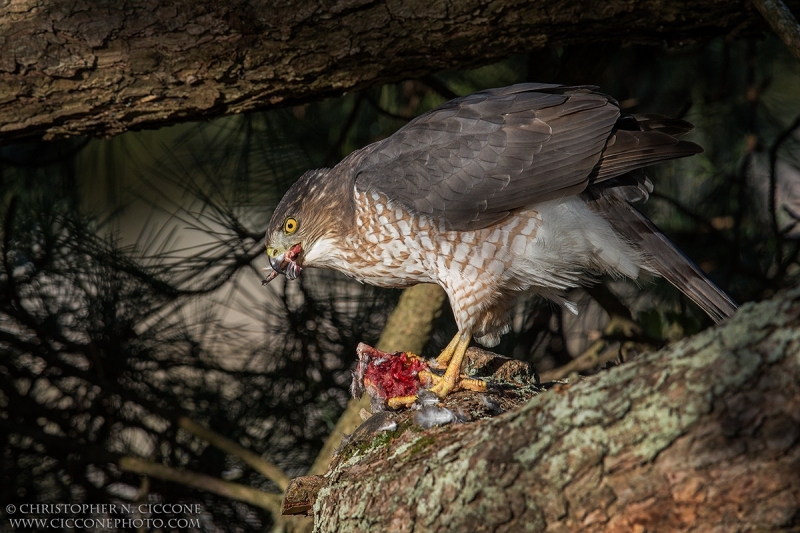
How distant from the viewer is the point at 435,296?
3.96m

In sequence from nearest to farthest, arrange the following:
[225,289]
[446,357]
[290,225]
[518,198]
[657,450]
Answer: [657,450] < [518,198] < [446,357] < [290,225] < [225,289]

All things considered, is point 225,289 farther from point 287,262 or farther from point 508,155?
point 508,155

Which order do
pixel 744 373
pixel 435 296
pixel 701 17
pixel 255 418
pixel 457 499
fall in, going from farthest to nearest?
1. pixel 255 418
2. pixel 435 296
3. pixel 701 17
4. pixel 457 499
5. pixel 744 373

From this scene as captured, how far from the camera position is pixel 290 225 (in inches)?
133

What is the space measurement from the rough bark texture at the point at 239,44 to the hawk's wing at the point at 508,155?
46 cm

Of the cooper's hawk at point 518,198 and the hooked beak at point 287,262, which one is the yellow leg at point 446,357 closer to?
the cooper's hawk at point 518,198

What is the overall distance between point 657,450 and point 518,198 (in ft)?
5.40

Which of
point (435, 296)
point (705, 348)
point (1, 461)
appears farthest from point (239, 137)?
point (705, 348)

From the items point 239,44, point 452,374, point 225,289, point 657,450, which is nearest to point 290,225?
point 239,44

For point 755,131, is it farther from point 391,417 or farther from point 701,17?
point 391,417

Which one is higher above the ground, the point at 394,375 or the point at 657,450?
the point at 657,450

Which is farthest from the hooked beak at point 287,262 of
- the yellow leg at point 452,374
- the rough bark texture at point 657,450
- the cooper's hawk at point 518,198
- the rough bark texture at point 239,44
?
the rough bark texture at point 657,450

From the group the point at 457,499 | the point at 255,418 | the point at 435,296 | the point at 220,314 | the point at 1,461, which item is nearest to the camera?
the point at 457,499

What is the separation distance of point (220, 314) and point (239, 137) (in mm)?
1165
